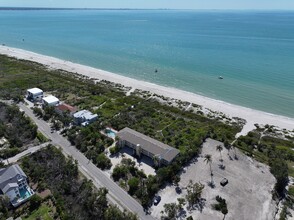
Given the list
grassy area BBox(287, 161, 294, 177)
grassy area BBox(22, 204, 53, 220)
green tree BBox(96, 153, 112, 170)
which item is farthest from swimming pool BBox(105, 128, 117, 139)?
grassy area BBox(287, 161, 294, 177)

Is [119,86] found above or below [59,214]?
below

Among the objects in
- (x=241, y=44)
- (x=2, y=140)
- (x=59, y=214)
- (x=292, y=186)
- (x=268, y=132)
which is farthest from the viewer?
(x=241, y=44)

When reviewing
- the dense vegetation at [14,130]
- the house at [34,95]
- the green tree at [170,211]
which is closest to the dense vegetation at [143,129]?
the house at [34,95]

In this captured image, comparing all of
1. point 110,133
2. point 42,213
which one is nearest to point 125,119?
point 110,133

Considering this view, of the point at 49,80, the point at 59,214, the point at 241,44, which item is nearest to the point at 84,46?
the point at 49,80

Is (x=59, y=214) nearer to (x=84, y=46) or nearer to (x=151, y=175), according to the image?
(x=151, y=175)

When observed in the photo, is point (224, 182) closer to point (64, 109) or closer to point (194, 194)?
point (194, 194)

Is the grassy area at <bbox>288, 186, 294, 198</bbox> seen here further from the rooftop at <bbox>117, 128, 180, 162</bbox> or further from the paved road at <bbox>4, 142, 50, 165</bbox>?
the paved road at <bbox>4, 142, 50, 165</bbox>

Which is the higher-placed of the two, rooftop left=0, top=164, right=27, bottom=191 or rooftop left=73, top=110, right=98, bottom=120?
rooftop left=0, top=164, right=27, bottom=191
